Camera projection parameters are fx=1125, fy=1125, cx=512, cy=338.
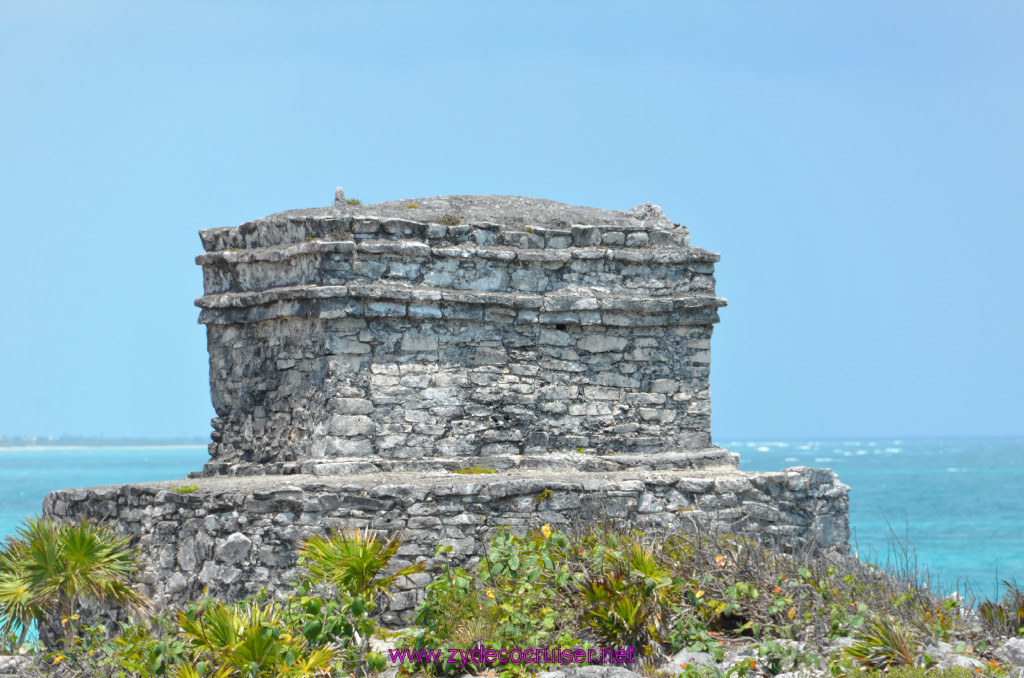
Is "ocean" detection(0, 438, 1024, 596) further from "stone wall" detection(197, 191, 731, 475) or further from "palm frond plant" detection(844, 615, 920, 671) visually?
"stone wall" detection(197, 191, 731, 475)

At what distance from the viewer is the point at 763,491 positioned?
1127cm

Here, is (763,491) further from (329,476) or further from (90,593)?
(90,593)

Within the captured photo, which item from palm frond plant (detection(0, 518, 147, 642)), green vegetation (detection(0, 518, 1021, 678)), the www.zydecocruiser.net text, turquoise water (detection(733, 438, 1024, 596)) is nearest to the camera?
green vegetation (detection(0, 518, 1021, 678))

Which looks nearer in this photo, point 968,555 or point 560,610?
point 560,610

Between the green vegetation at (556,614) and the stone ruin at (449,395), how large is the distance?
0.61m

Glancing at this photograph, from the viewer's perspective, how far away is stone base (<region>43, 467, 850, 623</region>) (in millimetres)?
9703

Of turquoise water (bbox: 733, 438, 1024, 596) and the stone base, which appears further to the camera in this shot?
turquoise water (bbox: 733, 438, 1024, 596)

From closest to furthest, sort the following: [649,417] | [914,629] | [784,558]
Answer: [914,629] → [784,558] → [649,417]

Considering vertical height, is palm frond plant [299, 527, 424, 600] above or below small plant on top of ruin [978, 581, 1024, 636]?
above

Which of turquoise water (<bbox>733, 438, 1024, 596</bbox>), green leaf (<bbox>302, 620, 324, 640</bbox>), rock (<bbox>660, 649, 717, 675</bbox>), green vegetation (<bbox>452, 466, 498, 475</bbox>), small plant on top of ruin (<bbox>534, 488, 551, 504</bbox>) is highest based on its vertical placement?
green vegetation (<bbox>452, 466, 498, 475</bbox>)

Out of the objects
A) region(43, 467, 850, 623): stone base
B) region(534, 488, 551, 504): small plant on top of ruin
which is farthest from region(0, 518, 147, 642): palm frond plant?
region(534, 488, 551, 504): small plant on top of ruin

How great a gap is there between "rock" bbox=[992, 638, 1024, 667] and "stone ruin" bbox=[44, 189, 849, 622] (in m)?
2.49

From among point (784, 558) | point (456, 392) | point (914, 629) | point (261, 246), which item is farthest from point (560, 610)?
point (261, 246)

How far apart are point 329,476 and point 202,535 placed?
1.31 meters
